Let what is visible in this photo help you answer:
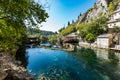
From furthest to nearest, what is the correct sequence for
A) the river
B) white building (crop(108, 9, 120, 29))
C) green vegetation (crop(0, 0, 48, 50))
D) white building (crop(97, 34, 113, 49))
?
white building (crop(108, 9, 120, 29)), white building (crop(97, 34, 113, 49)), the river, green vegetation (crop(0, 0, 48, 50))

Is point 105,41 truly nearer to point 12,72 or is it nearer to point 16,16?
point 12,72

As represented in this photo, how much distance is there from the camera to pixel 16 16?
11633mm

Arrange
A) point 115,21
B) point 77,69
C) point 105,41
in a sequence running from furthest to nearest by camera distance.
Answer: point 115,21 < point 105,41 < point 77,69

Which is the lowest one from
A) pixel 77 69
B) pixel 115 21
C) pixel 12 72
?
pixel 77 69

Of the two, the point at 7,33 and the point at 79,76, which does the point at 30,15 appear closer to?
the point at 7,33

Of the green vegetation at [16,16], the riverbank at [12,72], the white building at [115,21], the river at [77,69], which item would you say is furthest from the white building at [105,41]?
the green vegetation at [16,16]

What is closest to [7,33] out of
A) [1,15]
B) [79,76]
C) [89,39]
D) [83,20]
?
[1,15]

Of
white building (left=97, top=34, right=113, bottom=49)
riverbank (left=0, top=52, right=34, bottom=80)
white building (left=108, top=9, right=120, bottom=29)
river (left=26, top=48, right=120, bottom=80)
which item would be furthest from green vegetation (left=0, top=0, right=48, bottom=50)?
white building (left=108, top=9, right=120, bottom=29)

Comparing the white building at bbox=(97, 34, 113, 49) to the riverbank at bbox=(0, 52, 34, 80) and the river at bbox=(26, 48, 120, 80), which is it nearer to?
the river at bbox=(26, 48, 120, 80)

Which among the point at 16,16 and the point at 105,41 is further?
the point at 105,41

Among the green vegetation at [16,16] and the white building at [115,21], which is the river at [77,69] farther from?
the white building at [115,21]

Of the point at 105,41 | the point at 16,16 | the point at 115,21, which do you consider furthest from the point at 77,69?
the point at 115,21

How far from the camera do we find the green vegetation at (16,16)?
10.8 meters

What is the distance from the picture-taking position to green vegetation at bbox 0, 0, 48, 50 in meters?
10.8
